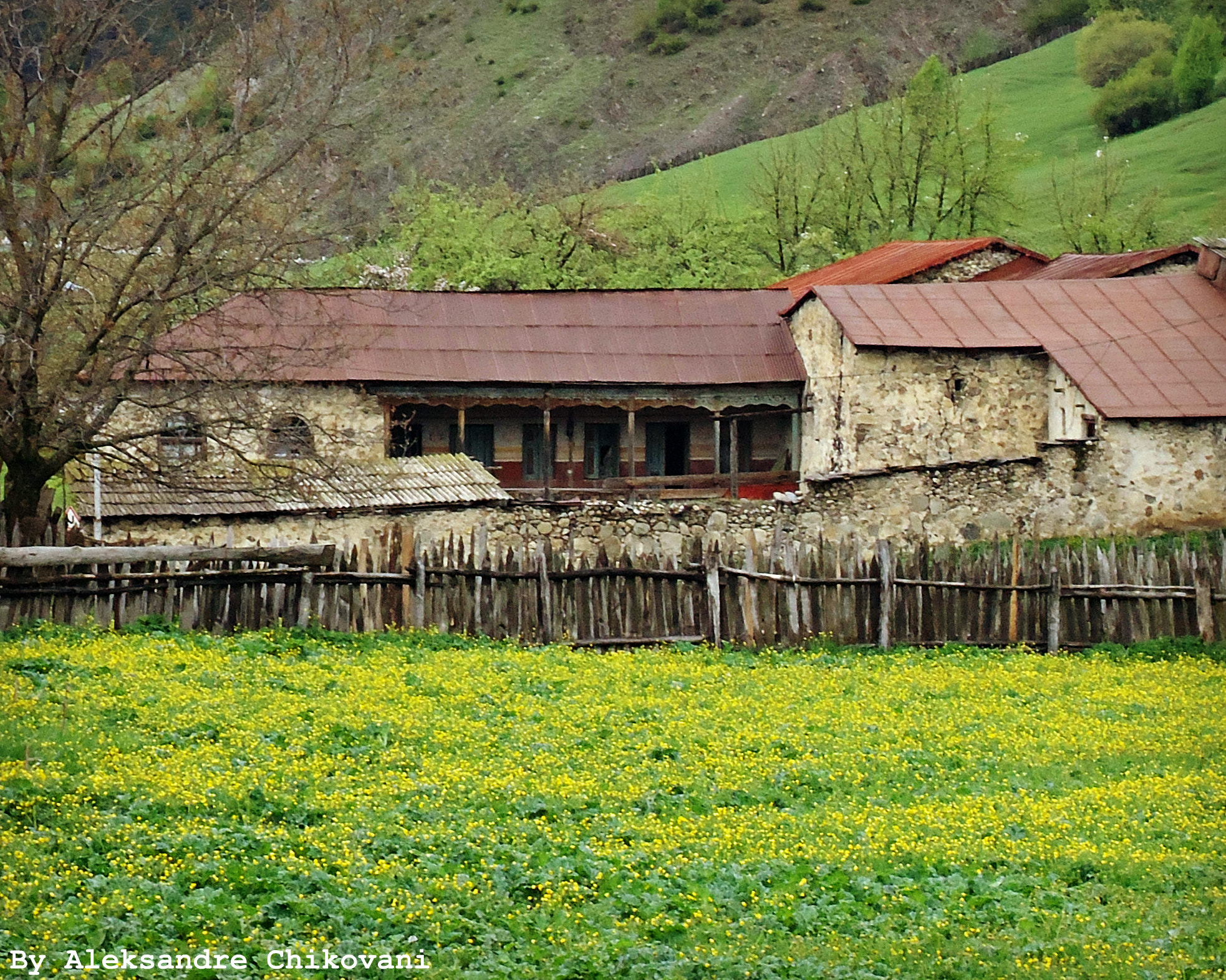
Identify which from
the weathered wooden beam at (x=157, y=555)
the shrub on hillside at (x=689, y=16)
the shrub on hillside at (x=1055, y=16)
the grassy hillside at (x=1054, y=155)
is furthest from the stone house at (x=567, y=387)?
the shrub on hillside at (x=689, y=16)

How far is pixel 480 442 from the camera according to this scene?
30078 mm

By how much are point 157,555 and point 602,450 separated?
57.7 feet

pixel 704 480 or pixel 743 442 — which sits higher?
pixel 743 442

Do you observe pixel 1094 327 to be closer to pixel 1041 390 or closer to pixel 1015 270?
pixel 1041 390

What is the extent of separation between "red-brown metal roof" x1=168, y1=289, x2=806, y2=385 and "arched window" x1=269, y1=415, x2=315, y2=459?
48.3 inches

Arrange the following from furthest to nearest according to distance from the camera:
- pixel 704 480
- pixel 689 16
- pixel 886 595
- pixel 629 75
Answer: pixel 689 16
pixel 629 75
pixel 704 480
pixel 886 595

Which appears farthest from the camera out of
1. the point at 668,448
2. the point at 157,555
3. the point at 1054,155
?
the point at 1054,155

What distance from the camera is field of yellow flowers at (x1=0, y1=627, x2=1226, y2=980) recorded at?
7.28 meters

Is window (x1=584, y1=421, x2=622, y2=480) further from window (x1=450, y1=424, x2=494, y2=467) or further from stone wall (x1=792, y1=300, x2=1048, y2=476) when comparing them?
stone wall (x1=792, y1=300, x2=1048, y2=476)

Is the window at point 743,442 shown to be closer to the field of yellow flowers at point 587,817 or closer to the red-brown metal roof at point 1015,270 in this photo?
the red-brown metal roof at point 1015,270

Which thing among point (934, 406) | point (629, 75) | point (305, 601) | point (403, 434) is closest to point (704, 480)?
point (934, 406)

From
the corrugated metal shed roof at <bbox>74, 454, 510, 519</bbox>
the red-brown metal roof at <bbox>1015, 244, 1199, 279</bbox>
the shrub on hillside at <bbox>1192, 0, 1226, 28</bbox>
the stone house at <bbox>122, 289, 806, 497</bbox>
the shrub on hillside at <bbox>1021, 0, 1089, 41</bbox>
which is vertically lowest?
the corrugated metal shed roof at <bbox>74, 454, 510, 519</bbox>

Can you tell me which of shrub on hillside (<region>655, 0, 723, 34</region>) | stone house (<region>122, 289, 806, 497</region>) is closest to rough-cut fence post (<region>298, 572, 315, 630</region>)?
stone house (<region>122, 289, 806, 497</region>)

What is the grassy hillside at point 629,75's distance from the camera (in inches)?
3632
